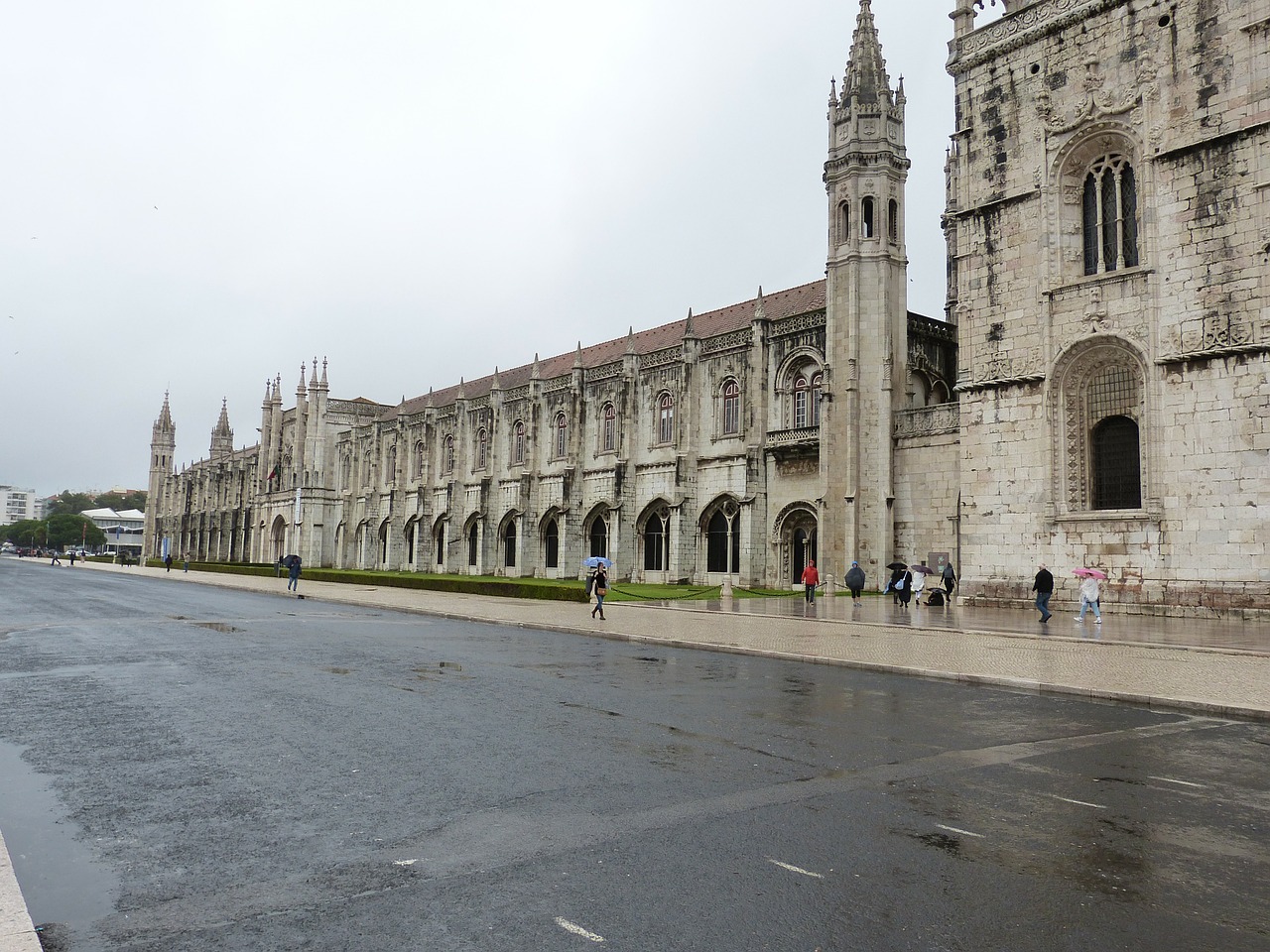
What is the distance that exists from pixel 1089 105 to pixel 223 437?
107925 millimetres

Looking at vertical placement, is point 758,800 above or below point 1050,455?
below

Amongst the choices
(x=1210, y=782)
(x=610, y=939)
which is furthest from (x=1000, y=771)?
(x=610, y=939)

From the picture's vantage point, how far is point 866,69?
3250cm

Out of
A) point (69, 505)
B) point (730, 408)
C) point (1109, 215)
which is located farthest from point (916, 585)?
point (69, 505)

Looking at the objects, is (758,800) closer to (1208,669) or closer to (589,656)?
(589,656)

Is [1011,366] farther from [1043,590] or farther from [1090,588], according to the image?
[1090,588]

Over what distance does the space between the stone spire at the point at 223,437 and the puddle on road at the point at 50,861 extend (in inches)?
4502

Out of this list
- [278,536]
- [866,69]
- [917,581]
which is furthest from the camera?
[278,536]

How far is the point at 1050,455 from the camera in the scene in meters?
24.9

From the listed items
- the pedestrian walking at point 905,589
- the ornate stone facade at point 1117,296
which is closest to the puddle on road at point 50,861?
the pedestrian walking at point 905,589

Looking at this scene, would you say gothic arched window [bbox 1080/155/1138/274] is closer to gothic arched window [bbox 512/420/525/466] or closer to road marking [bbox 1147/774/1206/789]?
road marking [bbox 1147/774/1206/789]

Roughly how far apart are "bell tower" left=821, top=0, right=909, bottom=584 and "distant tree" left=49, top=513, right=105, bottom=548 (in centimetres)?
15455

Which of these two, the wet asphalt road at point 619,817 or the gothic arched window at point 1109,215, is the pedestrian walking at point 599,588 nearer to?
the wet asphalt road at point 619,817

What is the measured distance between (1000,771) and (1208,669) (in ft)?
26.1
